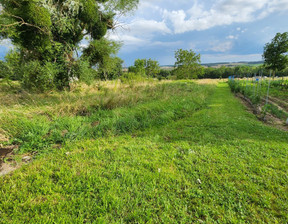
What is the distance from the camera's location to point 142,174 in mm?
2107

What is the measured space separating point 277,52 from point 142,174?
23676 mm

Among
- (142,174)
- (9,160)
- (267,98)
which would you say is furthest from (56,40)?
(267,98)

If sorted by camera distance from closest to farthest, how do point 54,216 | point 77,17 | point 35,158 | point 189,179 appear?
point 54,216
point 189,179
point 35,158
point 77,17

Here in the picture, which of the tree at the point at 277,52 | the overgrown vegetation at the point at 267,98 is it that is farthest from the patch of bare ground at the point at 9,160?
the tree at the point at 277,52

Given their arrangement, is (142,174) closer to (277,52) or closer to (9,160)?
(9,160)

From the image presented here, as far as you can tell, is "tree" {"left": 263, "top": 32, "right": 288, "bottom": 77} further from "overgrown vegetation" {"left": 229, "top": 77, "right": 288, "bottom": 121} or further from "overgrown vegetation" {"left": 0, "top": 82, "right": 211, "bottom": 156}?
"overgrown vegetation" {"left": 0, "top": 82, "right": 211, "bottom": 156}

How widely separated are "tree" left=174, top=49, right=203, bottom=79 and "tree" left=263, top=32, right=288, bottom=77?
1223 centimetres

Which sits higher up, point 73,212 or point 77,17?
point 77,17

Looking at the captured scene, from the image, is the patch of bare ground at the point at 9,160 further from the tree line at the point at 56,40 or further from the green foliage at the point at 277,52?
the green foliage at the point at 277,52

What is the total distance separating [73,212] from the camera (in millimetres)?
1500

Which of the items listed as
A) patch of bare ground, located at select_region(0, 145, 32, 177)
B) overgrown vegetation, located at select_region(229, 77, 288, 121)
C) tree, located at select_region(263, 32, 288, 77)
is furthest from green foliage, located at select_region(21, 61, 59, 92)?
tree, located at select_region(263, 32, 288, 77)

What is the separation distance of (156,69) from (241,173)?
44480 mm

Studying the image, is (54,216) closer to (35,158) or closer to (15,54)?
(35,158)

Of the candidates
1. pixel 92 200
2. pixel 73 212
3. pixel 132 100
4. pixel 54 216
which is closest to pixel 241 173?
pixel 92 200
